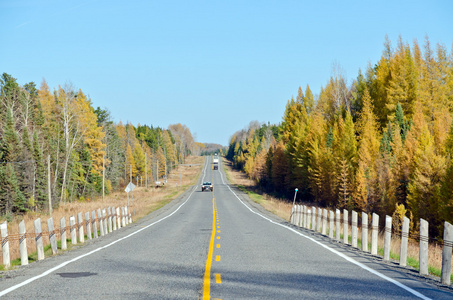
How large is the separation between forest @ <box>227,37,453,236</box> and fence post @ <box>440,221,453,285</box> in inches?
1071

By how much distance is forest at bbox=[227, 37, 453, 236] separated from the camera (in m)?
39.5

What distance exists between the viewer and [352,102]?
70938 mm

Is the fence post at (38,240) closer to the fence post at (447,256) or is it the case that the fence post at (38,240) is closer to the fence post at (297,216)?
the fence post at (447,256)

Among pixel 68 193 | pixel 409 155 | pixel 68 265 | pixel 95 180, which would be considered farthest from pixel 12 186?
pixel 409 155

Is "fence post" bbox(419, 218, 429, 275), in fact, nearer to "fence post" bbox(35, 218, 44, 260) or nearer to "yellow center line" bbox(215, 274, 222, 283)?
"yellow center line" bbox(215, 274, 222, 283)

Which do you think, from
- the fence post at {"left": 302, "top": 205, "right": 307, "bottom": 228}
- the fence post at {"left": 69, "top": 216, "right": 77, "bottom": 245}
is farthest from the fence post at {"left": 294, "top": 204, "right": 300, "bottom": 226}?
the fence post at {"left": 69, "top": 216, "right": 77, "bottom": 245}

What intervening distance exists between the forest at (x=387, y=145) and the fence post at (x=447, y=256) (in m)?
27.2

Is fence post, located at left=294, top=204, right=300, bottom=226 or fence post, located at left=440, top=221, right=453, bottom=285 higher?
fence post, located at left=440, top=221, right=453, bottom=285

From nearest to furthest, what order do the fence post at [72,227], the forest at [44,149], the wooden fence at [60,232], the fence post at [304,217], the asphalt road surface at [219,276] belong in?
the asphalt road surface at [219,276]
the wooden fence at [60,232]
the fence post at [72,227]
the fence post at [304,217]
the forest at [44,149]

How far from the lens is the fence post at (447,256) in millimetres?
8273

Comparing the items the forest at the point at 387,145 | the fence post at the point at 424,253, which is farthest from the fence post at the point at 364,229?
the forest at the point at 387,145

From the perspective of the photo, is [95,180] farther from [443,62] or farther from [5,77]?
[443,62]

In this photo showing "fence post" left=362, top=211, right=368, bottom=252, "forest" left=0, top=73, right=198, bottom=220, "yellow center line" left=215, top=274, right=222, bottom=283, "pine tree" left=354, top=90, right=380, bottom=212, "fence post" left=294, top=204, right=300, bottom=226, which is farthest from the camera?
"pine tree" left=354, top=90, right=380, bottom=212

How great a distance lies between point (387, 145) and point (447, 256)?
45609 mm
